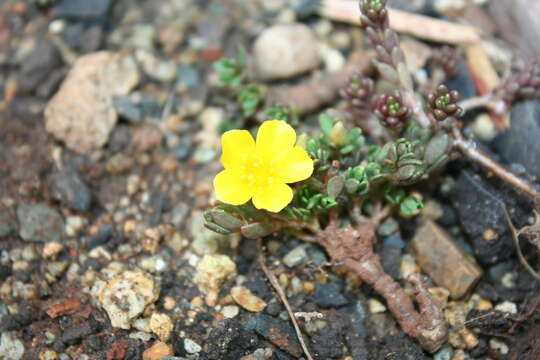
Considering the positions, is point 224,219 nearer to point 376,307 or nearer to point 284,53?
point 376,307

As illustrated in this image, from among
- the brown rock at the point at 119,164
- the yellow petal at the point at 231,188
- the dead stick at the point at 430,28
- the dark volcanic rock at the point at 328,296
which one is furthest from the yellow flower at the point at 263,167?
the dead stick at the point at 430,28

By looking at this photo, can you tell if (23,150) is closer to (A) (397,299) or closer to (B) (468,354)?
(A) (397,299)

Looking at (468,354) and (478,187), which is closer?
(468,354)

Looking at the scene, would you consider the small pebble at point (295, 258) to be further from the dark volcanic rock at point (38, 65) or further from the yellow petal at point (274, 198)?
the dark volcanic rock at point (38, 65)

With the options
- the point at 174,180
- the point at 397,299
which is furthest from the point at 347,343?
the point at 174,180

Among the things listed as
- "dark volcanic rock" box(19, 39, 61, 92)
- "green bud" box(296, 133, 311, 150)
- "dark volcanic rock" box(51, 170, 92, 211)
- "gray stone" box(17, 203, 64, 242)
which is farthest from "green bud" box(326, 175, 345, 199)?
"dark volcanic rock" box(19, 39, 61, 92)

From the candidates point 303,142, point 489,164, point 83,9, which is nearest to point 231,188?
point 303,142
